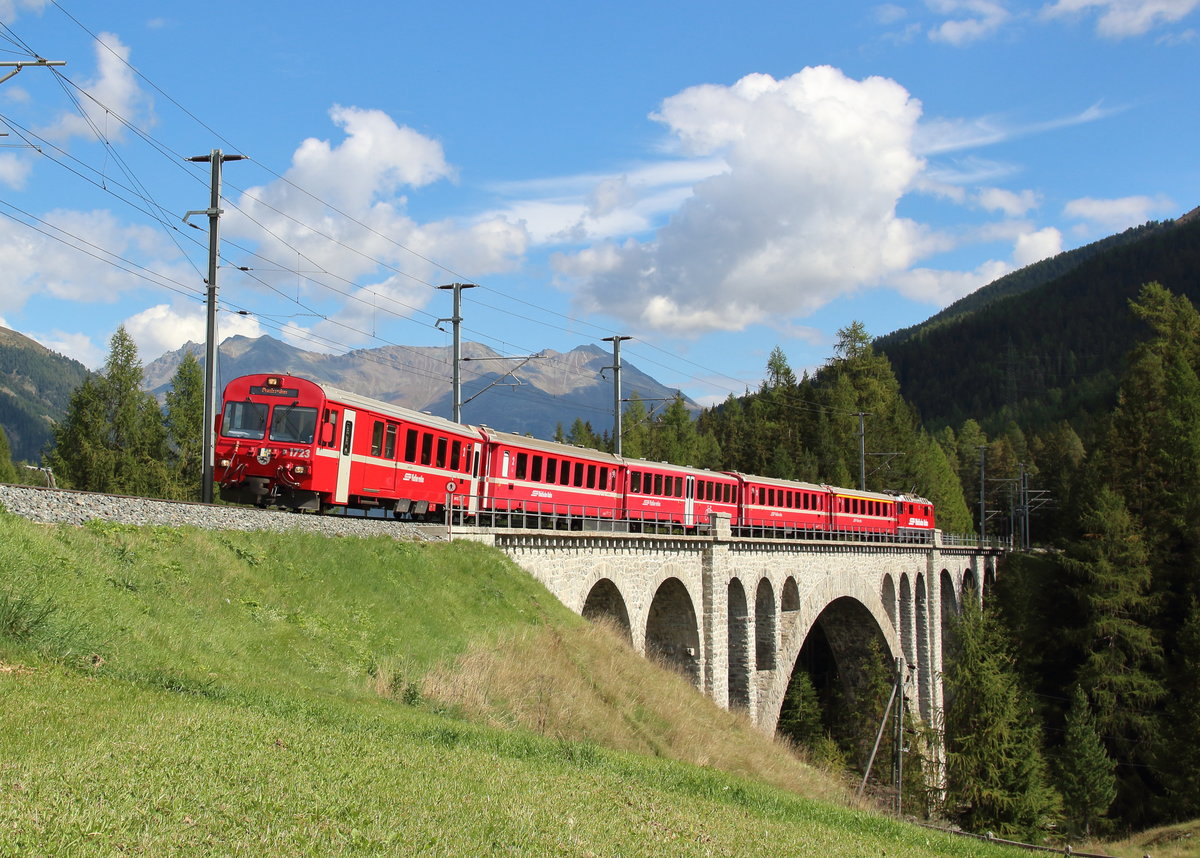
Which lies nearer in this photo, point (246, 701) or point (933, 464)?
point (246, 701)

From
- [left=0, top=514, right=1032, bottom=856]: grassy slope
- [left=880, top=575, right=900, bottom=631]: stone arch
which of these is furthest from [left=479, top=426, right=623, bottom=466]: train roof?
[left=880, top=575, right=900, bottom=631]: stone arch

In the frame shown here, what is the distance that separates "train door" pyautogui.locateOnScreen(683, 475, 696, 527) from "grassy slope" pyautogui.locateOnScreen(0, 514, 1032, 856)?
15083 mm

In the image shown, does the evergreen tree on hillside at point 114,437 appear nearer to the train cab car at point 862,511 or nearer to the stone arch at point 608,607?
the stone arch at point 608,607

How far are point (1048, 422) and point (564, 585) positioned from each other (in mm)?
127099

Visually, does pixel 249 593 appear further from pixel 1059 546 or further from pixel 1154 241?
pixel 1154 241

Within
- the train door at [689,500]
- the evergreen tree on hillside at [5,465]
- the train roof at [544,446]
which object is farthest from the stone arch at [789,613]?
the evergreen tree on hillside at [5,465]

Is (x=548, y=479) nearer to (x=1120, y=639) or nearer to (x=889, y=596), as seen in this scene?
(x=889, y=596)

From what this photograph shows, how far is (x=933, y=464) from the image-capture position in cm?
8125

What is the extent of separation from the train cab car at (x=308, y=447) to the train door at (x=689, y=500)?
559 inches

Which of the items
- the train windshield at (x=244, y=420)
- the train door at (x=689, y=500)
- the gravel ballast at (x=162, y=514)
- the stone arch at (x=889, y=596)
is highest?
the train windshield at (x=244, y=420)

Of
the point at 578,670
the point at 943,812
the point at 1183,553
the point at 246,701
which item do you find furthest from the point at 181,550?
the point at 1183,553

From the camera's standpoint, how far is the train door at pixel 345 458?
63.9 ft

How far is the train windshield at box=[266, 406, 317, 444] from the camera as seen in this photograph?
18.9 m

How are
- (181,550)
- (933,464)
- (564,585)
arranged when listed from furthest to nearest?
(933,464) < (564,585) < (181,550)
